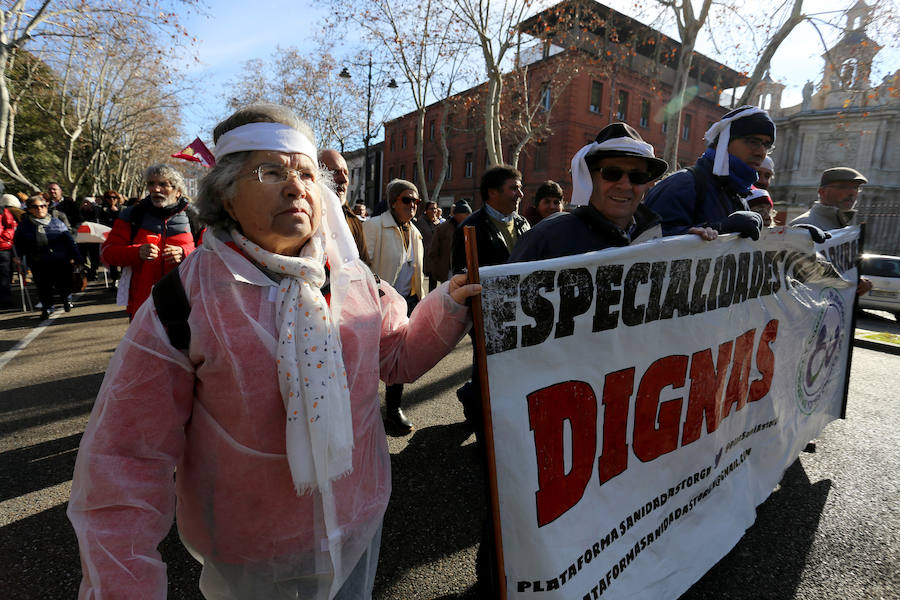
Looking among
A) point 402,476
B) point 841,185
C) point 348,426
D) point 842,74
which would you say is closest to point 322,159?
point 402,476

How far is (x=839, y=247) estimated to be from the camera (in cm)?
344

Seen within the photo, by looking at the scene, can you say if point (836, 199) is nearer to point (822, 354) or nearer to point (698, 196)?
point (822, 354)

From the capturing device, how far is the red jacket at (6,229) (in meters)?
7.66

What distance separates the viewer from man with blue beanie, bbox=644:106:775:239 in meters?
2.84

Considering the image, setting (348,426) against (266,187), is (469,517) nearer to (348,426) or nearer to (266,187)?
(348,426)

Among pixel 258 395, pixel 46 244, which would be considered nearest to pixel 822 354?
pixel 258 395

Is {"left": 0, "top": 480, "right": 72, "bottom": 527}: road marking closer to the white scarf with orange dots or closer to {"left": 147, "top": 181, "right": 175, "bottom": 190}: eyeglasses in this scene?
{"left": 147, "top": 181, "right": 175, "bottom": 190}: eyeglasses

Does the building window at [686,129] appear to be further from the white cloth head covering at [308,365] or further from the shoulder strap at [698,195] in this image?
the white cloth head covering at [308,365]

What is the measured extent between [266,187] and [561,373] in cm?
113

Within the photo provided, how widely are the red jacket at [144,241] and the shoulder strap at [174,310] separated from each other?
2838 millimetres

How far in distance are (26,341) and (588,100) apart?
2959 centimetres

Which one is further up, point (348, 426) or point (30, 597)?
point (348, 426)

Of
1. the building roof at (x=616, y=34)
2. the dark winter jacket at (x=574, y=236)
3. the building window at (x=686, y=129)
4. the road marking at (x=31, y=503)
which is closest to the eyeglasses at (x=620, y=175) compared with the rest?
the dark winter jacket at (x=574, y=236)

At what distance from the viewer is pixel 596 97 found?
97.0 ft
